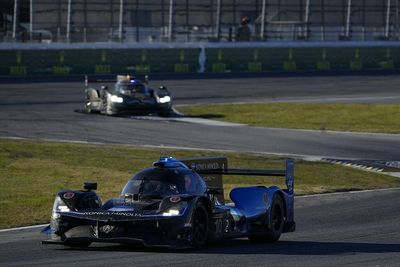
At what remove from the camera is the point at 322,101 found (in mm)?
47594

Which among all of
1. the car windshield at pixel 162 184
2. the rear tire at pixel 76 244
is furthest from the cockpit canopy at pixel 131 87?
the rear tire at pixel 76 244

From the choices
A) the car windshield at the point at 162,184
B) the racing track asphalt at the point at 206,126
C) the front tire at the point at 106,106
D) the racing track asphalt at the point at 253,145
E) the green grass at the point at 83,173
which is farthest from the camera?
the front tire at the point at 106,106

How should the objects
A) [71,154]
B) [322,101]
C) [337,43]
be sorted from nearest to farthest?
[71,154], [322,101], [337,43]

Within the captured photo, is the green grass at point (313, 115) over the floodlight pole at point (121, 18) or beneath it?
beneath

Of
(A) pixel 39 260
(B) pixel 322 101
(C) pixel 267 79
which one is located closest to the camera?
(A) pixel 39 260

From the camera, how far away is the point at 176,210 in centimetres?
1284

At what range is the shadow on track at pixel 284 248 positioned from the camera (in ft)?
42.9

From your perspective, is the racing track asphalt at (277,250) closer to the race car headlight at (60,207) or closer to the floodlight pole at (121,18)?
the race car headlight at (60,207)

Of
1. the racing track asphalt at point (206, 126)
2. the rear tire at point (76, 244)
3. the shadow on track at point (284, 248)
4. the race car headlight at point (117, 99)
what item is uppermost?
the race car headlight at point (117, 99)

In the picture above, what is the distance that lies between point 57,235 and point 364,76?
164 ft

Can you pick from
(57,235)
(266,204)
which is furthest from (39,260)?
(266,204)

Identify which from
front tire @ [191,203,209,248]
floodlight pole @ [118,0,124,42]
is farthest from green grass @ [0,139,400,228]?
floodlight pole @ [118,0,124,42]

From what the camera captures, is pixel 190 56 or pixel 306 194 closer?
pixel 306 194

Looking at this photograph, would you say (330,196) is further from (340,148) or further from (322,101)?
(322,101)
